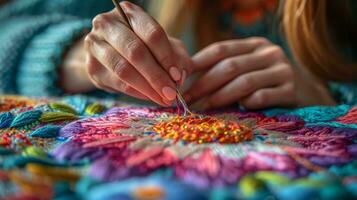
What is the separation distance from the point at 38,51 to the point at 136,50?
16.6 inches

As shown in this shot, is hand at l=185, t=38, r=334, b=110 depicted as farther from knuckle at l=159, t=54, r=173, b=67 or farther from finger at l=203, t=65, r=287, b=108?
knuckle at l=159, t=54, r=173, b=67

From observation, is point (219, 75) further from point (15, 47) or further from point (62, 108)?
point (15, 47)

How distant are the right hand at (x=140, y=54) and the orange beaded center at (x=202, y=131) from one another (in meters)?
0.06

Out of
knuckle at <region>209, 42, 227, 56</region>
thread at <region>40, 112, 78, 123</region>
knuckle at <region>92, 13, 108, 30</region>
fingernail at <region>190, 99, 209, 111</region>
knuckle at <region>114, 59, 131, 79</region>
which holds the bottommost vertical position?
fingernail at <region>190, 99, 209, 111</region>

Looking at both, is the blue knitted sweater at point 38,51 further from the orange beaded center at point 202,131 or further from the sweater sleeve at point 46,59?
the orange beaded center at point 202,131

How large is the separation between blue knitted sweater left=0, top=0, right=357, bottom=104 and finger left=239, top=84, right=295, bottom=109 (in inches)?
7.1

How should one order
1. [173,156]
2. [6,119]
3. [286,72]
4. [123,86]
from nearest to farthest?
[173,156], [6,119], [123,86], [286,72]

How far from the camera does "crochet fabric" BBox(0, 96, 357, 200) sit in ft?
0.84

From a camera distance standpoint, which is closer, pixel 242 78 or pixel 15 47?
pixel 242 78

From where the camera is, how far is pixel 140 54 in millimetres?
468

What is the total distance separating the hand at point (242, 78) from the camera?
61 cm

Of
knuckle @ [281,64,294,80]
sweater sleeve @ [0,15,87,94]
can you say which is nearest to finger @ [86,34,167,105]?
knuckle @ [281,64,294,80]

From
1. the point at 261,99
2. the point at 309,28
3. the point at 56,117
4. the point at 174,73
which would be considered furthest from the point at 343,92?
the point at 56,117

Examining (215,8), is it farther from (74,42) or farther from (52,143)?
(52,143)
